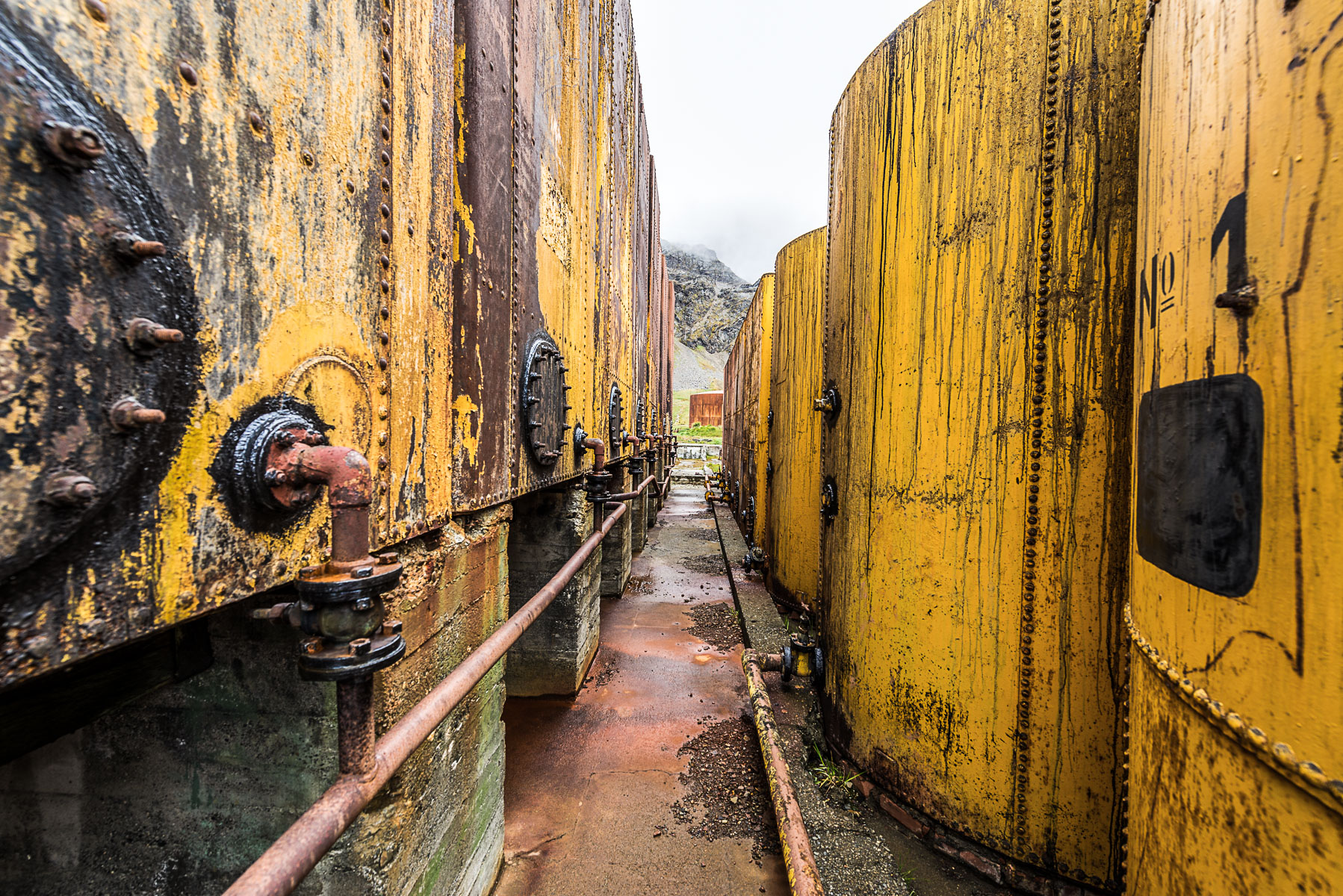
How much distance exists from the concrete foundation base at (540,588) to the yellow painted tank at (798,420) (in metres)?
2.67

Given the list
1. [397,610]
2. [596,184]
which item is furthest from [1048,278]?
[596,184]

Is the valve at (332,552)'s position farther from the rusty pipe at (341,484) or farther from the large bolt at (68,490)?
the large bolt at (68,490)

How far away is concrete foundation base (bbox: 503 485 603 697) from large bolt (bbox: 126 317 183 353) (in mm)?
3755

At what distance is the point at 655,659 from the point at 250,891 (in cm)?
483

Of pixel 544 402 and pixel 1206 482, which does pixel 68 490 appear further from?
pixel 544 402

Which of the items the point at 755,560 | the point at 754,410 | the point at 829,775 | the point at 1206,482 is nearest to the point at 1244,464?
the point at 1206,482

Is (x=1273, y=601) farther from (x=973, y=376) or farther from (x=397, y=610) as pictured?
(x=397, y=610)

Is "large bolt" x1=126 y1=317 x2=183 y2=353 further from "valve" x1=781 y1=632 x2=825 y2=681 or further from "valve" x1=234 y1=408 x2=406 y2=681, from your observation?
"valve" x1=781 y1=632 x2=825 y2=681

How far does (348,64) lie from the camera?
1327 millimetres

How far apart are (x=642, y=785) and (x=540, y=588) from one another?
1807mm

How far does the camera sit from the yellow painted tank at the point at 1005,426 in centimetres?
218

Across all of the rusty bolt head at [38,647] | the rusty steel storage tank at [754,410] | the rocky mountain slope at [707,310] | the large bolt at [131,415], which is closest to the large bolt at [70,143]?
the large bolt at [131,415]

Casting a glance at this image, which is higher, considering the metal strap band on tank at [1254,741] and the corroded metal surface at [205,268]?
the corroded metal surface at [205,268]

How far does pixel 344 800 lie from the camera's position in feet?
3.77
